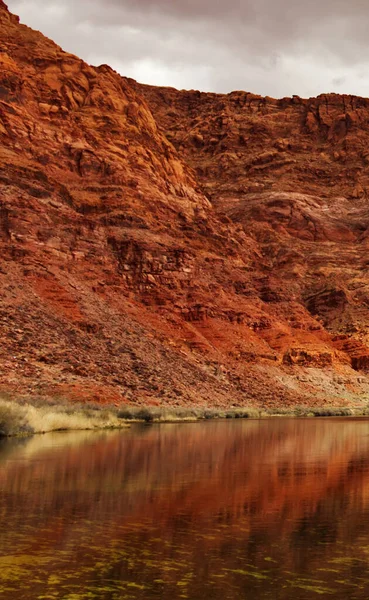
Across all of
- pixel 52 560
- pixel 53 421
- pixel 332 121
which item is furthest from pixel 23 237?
pixel 332 121

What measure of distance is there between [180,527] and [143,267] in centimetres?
5735

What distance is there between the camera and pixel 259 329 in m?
72.0

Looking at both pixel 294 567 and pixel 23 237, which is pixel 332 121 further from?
pixel 294 567

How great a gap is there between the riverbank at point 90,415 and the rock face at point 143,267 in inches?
87.5

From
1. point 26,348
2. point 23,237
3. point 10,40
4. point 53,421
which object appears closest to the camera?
point 53,421

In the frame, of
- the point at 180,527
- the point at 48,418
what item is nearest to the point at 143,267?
the point at 48,418

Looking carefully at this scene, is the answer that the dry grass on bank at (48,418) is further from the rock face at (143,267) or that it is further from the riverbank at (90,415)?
the rock face at (143,267)

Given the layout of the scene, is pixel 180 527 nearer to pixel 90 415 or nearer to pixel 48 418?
pixel 48 418

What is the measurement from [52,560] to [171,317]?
54885 millimetres

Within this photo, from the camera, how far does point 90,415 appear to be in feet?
Result: 112

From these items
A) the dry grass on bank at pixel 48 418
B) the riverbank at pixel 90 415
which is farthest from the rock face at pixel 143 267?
the dry grass on bank at pixel 48 418

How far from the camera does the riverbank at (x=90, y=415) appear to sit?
2634 centimetres

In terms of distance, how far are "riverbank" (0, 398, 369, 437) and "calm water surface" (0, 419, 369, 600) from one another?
6.08 m

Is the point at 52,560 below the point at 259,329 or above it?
below
